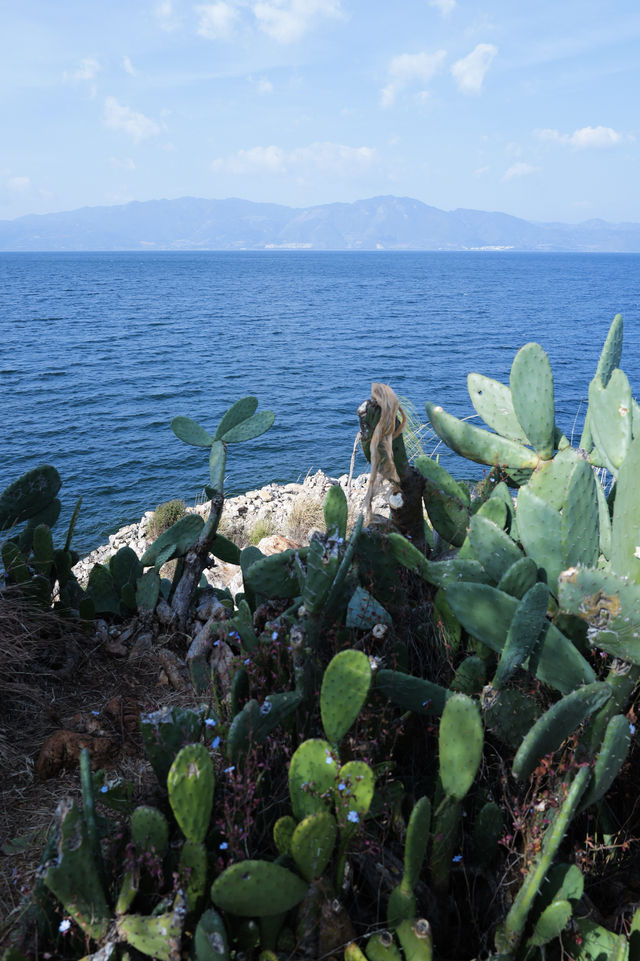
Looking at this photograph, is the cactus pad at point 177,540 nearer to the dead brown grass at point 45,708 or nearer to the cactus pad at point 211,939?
the dead brown grass at point 45,708

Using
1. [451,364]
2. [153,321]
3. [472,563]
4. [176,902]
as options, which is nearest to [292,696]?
[176,902]

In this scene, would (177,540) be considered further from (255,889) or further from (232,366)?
(232,366)

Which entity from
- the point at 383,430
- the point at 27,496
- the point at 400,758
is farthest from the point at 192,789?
the point at 27,496

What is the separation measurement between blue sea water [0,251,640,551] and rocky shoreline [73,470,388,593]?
1.13 m

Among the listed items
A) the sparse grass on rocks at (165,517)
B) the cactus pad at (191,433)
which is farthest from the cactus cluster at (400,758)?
the sparse grass on rocks at (165,517)

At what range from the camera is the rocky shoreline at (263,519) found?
941 centimetres

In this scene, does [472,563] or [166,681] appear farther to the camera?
[166,681]

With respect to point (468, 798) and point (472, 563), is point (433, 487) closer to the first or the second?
point (472, 563)

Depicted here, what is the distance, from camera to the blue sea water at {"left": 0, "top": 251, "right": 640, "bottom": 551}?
17.5 meters

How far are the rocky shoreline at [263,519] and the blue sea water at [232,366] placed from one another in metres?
1.13

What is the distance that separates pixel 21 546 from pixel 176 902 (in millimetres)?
2380

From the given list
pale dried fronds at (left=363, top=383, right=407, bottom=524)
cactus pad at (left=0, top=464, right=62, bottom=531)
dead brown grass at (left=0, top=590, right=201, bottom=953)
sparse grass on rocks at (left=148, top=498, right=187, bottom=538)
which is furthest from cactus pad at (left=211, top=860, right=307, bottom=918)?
sparse grass on rocks at (left=148, top=498, right=187, bottom=538)

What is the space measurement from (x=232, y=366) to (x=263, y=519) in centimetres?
2213

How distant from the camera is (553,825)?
154cm
